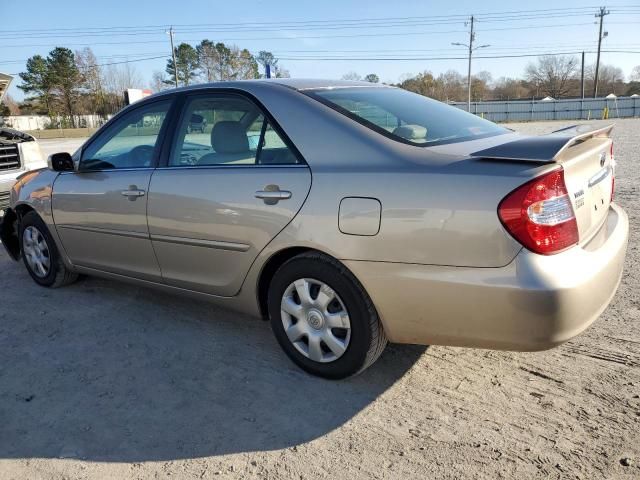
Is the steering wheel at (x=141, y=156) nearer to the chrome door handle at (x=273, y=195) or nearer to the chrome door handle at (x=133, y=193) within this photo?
the chrome door handle at (x=133, y=193)

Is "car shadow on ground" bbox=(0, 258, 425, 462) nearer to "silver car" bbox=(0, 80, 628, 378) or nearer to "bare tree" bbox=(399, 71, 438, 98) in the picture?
"silver car" bbox=(0, 80, 628, 378)

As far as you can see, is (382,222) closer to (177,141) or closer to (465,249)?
(465,249)

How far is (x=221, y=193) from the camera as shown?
301cm

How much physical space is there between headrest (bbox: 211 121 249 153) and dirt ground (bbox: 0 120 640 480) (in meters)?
1.24

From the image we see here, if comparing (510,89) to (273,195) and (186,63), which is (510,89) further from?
(273,195)

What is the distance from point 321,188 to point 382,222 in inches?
15.2

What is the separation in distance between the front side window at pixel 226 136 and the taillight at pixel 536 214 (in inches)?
45.5

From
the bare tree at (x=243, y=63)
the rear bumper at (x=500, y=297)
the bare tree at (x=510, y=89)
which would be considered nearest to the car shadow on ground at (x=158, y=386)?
the rear bumper at (x=500, y=297)

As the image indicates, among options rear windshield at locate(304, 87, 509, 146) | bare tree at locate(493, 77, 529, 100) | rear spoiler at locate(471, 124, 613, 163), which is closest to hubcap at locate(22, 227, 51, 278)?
rear windshield at locate(304, 87, 509, 146)

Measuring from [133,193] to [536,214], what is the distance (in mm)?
2537

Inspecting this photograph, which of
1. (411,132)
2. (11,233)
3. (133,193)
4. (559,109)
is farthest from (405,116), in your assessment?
(559,109)

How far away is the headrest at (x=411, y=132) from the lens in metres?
2.71

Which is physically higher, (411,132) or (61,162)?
(411,132)

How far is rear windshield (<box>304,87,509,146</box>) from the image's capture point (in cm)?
276
